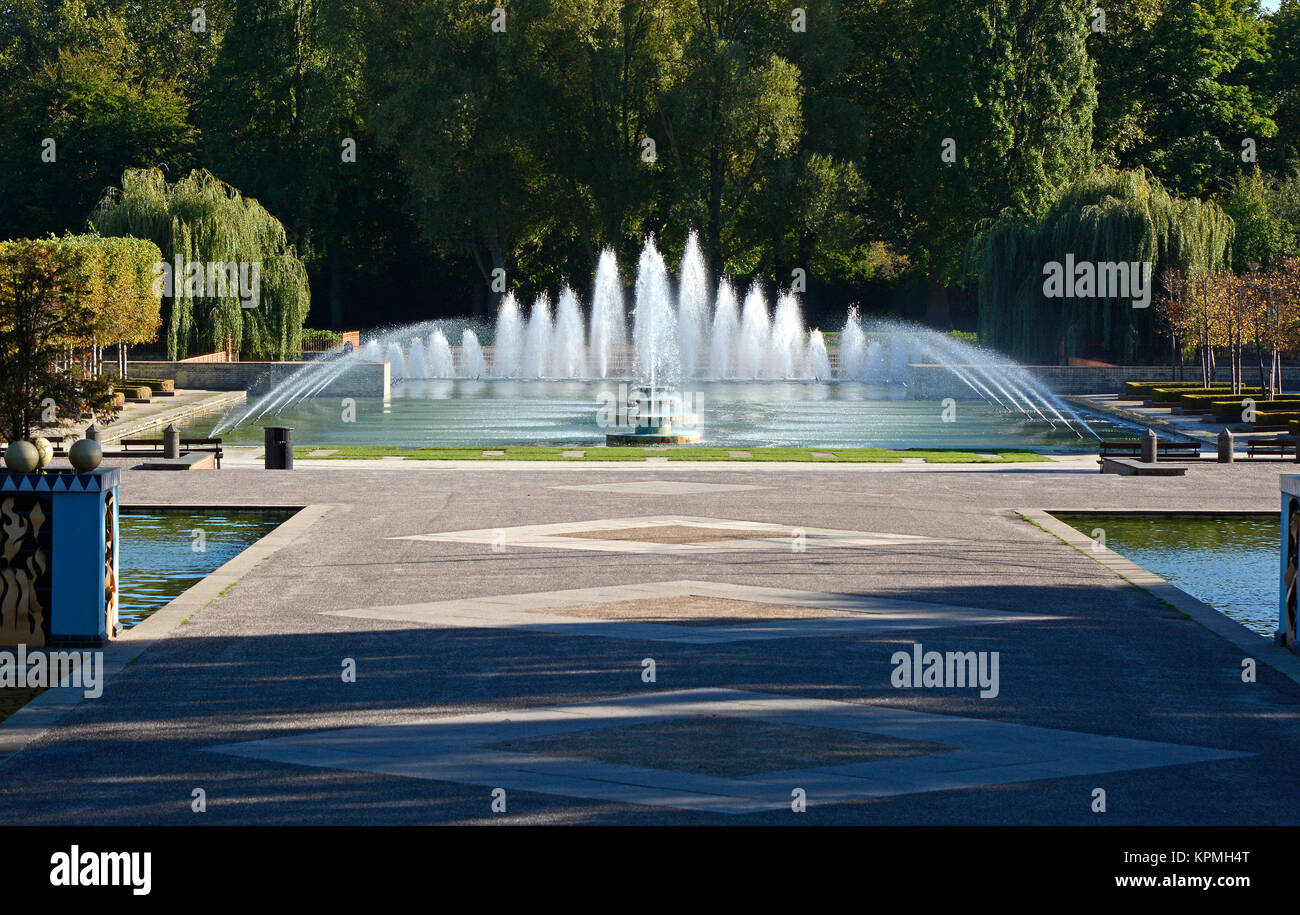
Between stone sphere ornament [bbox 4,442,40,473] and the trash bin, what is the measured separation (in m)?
14.4

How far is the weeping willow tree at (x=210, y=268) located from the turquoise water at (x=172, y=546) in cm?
3409

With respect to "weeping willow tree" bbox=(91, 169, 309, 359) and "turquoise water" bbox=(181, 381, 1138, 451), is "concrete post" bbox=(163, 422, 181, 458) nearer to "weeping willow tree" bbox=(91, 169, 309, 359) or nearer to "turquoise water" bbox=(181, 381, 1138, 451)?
"turquoise water" bbox=(181, 381, 1138, 451)

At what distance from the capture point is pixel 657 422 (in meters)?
36.1

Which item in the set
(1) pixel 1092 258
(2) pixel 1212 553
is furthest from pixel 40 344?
(1) pixel 1092 258

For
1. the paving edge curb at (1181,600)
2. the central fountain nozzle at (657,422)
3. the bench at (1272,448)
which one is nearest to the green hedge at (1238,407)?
the bench at (1272,448)

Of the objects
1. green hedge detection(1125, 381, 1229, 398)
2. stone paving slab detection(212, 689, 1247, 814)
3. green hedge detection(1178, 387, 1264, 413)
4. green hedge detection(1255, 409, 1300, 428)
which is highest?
green hedge detection(1125, 381, 1229, 398)

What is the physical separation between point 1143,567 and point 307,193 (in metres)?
65.1

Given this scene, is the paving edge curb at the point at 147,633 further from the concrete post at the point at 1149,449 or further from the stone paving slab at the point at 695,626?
the concrete post at the point at 1149,449

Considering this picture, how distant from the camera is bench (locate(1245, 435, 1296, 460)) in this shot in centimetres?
2977

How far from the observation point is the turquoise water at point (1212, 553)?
15.4 meters

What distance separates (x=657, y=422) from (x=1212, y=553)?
18632 millimetres

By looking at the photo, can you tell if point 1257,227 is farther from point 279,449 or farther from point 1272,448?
point 279,449

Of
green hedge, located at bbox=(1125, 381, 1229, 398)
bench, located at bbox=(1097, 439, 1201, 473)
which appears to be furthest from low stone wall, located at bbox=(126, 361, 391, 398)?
bench, located at bbox=(1097, 439, 1201, 473)
